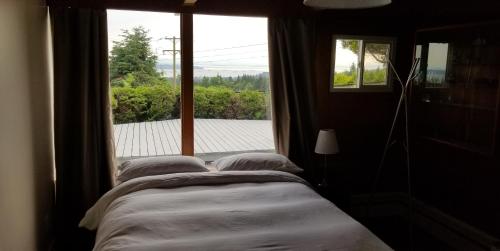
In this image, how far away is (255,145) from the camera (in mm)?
3914

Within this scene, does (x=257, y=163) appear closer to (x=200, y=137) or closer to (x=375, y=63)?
(x=200, y=137)

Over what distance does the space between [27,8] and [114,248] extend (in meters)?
1.62

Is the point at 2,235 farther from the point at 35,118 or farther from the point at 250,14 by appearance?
the point at 250,14

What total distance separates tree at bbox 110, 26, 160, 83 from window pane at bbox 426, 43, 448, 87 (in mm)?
2530

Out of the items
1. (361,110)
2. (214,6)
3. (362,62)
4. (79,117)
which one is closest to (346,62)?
(362,62)

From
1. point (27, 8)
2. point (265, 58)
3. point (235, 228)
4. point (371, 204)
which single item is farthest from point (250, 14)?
point (371, 204)

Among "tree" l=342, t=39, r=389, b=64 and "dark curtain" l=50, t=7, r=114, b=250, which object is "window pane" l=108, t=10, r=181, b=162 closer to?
"dark curtain" l=50, t=7, r=114, b=250

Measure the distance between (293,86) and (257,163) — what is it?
802mm

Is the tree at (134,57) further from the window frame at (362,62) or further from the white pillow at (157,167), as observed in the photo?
the window frame at (362,62)

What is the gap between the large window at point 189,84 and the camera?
3441mm

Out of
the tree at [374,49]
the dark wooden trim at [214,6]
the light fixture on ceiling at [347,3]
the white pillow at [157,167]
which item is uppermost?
the dark wooden trim at [214,6]

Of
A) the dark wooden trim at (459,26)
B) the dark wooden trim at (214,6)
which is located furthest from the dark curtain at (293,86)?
the dark wooden trim at (459,26)

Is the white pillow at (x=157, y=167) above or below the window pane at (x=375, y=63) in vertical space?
below

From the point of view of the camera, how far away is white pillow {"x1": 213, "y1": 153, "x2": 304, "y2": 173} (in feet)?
10.8
